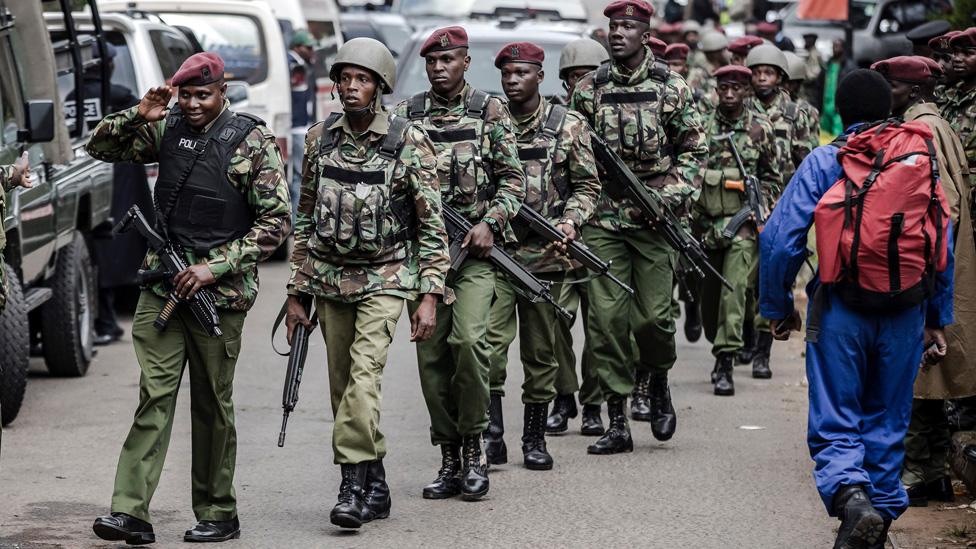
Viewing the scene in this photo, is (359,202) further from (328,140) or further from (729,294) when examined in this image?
(729,294)

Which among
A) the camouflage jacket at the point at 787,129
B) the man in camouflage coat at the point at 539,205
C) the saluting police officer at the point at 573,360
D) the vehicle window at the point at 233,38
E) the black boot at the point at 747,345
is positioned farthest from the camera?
the vehicle window at the point at 233,38

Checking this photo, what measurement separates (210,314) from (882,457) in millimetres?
2446

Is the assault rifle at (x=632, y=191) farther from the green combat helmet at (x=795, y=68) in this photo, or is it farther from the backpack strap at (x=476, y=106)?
the green combat helmet at (x=795, y=68)

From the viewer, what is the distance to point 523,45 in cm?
753

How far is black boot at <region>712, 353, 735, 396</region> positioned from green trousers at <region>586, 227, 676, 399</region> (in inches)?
59.6

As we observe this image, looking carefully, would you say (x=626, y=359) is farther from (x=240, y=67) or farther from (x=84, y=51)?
(x=240, y=67)

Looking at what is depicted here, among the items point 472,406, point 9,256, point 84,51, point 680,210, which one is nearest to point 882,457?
point 472,406

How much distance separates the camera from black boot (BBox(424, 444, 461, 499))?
7145 mm

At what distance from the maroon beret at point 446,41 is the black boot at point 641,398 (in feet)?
8.79

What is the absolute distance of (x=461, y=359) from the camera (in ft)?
22.9

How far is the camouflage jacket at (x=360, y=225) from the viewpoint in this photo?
21.3 ft

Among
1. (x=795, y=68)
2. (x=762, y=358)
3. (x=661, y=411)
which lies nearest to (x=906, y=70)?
(x=661, y=411)

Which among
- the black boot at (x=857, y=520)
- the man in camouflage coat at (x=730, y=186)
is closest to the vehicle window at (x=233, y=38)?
the man in camouflage coat at (x=730, y=186)

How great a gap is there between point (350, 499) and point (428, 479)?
119cm
